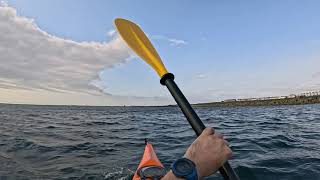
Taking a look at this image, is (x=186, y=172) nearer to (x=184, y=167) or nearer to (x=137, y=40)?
(x=184, y=167)

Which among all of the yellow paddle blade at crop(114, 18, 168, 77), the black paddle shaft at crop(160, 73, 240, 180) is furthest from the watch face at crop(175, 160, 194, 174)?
the yellow paddle blade at crop(114, 18, 168, 77)

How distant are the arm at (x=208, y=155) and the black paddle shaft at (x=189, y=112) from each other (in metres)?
0.12

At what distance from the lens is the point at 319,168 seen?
6527mm

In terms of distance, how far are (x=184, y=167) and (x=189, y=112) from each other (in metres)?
0.57

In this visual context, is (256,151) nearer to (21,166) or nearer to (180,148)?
(180,148)

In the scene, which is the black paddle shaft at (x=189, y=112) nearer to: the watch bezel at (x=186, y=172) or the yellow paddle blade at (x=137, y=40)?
the watch bezel at (x=186, y=172)

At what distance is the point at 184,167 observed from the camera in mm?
1753

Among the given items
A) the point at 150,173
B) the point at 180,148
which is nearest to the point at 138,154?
the point at 180,148

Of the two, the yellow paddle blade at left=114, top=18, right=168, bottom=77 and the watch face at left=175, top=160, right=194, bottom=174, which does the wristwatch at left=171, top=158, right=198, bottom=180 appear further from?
the yellow paddle blade at left=114, top=18, right=168, bottom=77

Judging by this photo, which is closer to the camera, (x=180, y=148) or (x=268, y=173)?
(x=268, y=173)

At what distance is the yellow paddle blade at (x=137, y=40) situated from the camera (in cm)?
320

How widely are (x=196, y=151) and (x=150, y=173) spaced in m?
1.94

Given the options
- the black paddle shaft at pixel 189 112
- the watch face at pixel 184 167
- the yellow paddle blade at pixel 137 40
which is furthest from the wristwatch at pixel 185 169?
the yellow paddle blade at pixel 137 40

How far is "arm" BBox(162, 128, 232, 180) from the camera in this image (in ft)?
5.95
